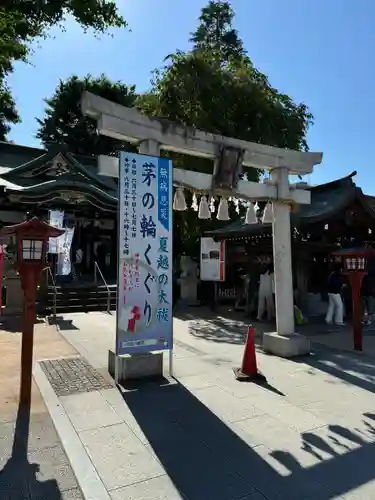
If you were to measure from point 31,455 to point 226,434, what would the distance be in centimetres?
203

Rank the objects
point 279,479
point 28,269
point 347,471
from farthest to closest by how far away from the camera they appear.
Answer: point 28,269 < point 347,471 < point 279,479

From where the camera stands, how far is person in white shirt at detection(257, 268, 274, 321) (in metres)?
11.4

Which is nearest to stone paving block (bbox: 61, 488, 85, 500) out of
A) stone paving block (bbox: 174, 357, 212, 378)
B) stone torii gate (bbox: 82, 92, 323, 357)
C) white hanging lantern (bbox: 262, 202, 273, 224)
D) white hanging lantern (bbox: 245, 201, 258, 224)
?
stone paving block (bbox: 174, 357, 212, 378)

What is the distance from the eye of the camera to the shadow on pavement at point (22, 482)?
2.94m

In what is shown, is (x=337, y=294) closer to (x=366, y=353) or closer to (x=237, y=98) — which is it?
(x=366, y=353)

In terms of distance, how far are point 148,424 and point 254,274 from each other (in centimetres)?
863

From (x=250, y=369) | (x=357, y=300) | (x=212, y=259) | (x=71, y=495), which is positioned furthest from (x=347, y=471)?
(x=212, y=259)

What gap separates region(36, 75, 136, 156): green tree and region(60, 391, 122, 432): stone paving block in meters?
26.6

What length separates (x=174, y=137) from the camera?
6.07 meters

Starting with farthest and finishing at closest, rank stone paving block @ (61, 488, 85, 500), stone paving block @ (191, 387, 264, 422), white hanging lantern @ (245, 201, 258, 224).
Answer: white hanging lantern @ (245, 201, 258, 224) < stone paving block @ (191, 387, 264, 422) < stone paving block @ (61, 488, 85, 500)

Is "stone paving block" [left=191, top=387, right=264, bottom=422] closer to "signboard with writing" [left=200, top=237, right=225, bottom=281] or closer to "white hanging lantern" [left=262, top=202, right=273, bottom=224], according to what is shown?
"white hanging lantern" [left=262, top=202, right=273, bottom=224]

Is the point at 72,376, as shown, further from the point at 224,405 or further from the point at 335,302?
the point at 335,302

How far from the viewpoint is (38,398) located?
5035 mm

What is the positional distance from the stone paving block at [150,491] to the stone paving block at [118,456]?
71mm
